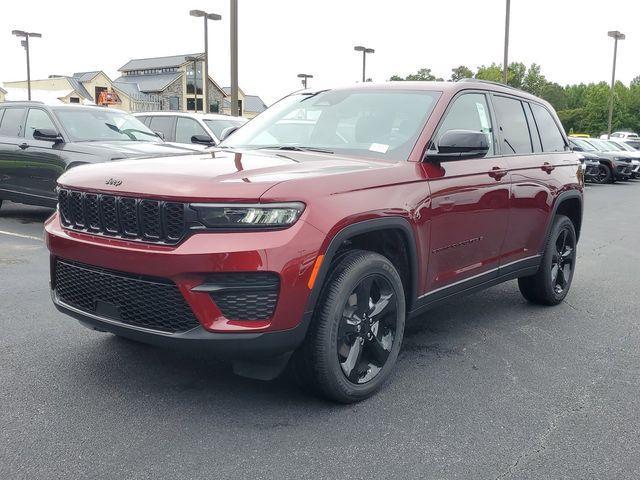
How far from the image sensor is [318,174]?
3.39 metres

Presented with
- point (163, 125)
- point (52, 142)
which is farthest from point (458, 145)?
point (163, 125)

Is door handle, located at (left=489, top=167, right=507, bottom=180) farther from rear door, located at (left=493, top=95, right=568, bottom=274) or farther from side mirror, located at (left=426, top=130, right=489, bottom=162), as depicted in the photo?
side mirror, located at (left=426, top=130, right=489, bottom=162)

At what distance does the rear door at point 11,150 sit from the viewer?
988 centimetres

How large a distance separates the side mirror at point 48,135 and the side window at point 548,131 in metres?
6.53

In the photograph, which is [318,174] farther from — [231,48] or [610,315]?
[231,48]

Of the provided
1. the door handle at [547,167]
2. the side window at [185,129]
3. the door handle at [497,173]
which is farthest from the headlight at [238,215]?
the side window at [185,129]

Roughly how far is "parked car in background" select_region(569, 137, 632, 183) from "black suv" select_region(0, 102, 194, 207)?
60.8 ft

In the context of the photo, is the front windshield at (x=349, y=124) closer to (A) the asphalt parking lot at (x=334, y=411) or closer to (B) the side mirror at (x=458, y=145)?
(B) the side mirror at (x=458, y=145)

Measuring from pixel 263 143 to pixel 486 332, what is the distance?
218cm

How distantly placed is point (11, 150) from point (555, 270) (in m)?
8.03

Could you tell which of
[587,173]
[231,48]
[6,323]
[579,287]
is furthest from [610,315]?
[587,173]

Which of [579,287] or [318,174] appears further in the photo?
[579,287]

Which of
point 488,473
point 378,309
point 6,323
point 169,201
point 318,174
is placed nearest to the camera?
point 488,473

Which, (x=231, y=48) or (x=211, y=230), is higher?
(x=231, y=48)
